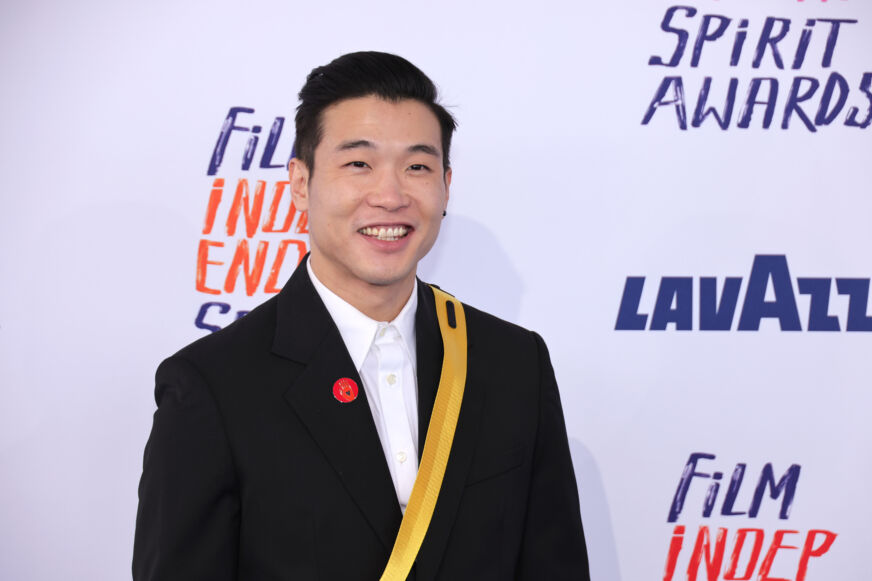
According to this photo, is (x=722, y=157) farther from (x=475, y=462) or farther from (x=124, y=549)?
(x=124, y=549)

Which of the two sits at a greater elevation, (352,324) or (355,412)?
(352,324)

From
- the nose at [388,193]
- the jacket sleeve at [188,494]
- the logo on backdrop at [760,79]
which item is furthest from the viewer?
the logo on backdrop at [760,79]

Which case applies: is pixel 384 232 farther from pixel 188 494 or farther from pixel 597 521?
pixel 597 521

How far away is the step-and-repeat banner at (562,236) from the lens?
2.17 m

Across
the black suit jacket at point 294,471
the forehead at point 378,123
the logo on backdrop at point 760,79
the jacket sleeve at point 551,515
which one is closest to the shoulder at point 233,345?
the black suit jacket at point 294,471

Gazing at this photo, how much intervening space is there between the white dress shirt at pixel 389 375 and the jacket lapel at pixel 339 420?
0.04 meters

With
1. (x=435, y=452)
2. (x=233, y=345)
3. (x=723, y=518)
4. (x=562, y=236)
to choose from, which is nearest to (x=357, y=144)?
(x=233, y=345)

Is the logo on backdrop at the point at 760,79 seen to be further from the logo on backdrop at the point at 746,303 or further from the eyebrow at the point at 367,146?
the eyebrow at the point at 367,146

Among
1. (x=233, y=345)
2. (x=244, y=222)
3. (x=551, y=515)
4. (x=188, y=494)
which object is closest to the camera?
(x=188, y=494)

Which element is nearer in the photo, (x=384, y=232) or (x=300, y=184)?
(x=384, y=232)

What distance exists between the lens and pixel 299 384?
134cm

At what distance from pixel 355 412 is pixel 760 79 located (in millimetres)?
1664

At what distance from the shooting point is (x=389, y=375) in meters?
1.42

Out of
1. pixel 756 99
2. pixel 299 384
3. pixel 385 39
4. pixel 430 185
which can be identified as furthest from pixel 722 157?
pixel 299 384
